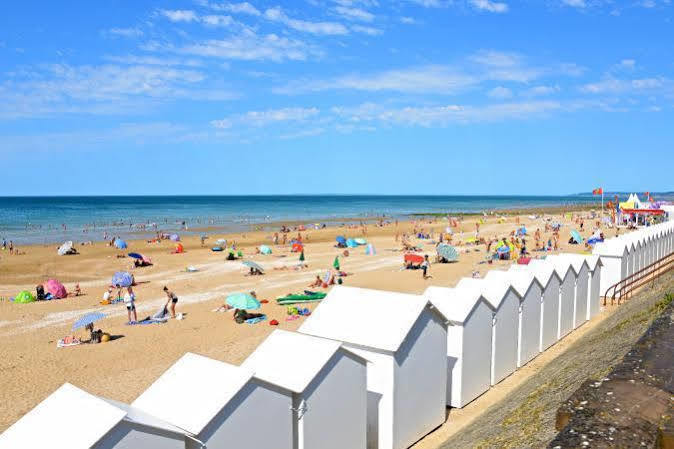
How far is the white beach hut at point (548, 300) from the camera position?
14969mm

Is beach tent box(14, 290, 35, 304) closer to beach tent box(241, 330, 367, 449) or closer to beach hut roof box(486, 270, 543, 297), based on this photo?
beach tent box(241, 330, 367, 449)

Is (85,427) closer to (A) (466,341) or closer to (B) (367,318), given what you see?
(B) (367,318)

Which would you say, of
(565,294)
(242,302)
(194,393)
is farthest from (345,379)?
(242,302)

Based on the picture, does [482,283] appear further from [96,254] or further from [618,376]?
[96,254]

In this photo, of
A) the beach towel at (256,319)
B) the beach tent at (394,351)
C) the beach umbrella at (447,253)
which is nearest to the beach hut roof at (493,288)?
the beach tent at (394,351)

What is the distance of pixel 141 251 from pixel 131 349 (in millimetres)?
28108

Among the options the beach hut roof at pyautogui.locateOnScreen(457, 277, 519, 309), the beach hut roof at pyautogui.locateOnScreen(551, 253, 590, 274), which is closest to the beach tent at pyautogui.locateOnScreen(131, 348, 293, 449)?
the beach hut roof at pyautogui.locateOnScreen(457, 277, 519, 309)

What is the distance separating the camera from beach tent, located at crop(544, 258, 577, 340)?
16234mm

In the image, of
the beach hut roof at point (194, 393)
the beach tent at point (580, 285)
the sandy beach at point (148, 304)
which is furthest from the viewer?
the beach tent at point (580, 285)

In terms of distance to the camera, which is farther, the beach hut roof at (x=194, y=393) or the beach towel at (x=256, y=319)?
the beach towel at (x=256, y=319)

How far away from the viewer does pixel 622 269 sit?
69.9ft

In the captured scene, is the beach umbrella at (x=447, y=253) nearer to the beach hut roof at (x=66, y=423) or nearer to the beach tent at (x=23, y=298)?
the beach tent at (x=23, y=298)

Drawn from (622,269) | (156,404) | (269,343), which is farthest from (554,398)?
(622,269)

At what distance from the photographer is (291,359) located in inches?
309
